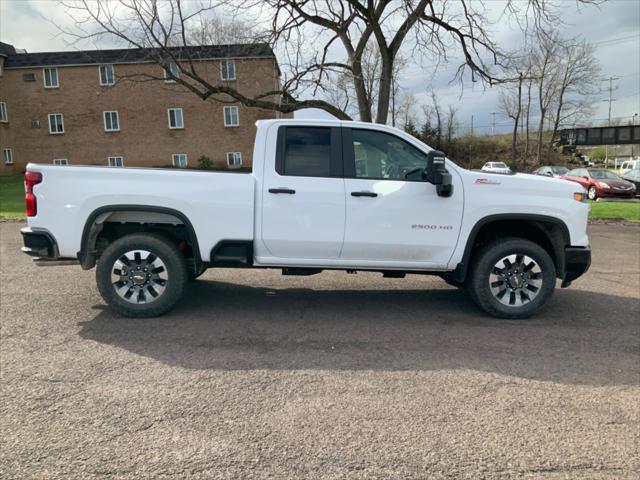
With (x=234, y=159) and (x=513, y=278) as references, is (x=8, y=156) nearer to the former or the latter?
(x=234, y=159)

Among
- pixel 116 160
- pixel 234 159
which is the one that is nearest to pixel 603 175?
pixel 234 159

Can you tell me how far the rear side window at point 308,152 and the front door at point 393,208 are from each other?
14cm

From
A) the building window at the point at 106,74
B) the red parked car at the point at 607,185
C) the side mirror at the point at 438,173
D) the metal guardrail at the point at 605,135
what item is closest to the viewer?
the side mirror at the point at 438,173

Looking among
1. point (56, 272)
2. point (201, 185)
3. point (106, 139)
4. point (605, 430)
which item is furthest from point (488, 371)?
point (106, 139)

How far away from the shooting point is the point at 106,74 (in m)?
36.5

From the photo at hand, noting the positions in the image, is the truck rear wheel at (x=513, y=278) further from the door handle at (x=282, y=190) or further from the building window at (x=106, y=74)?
the building window at (x=106, y=74)

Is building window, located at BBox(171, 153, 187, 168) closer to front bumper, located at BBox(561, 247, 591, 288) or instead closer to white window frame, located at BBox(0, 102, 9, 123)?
white window frame, located at BBox(0, 102, 9, 123)

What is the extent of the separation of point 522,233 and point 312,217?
2.54 m

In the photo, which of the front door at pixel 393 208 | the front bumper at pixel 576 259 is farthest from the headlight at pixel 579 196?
the front door at pixel 393 208

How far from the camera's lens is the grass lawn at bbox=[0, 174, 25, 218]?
16.6 meters

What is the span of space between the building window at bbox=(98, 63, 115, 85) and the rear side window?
119 feet

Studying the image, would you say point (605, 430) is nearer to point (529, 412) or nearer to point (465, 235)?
point (529, 412)

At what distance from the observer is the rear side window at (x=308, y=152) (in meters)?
5.09

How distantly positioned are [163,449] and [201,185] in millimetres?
2829
